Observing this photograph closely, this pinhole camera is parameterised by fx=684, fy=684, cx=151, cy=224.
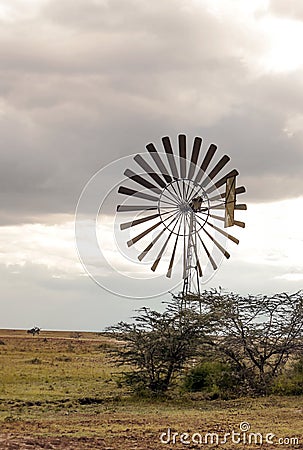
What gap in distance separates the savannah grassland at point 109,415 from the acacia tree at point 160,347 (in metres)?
0.76

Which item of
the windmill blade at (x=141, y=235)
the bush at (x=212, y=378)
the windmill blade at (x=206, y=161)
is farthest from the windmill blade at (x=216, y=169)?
the bush at (x=212, y=378)

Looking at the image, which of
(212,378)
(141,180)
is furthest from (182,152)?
(212,378)

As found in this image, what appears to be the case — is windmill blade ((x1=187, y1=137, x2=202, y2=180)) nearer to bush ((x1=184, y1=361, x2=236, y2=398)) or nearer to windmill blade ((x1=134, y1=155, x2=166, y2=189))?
windmill blade ((x1=134, y1=155, x2=166, y2=189))

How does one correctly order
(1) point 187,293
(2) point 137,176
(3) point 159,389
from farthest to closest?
(1) point 187,293 → (3) point 159,389 → (2) point 137,176

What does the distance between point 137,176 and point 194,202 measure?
2976 millimetres

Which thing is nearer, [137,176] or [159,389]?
[137,176]

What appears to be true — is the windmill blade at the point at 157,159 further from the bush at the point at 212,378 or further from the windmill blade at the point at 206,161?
the bush at the point at 212,378

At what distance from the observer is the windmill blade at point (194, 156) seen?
81.0 ft

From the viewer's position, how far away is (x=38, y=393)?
25953 mm

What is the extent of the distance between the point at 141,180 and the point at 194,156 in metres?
2.18

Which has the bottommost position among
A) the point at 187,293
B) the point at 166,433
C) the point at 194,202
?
the point at 166,433

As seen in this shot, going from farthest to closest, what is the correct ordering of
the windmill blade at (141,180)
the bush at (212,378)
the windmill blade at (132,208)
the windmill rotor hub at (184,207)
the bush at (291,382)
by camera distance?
the bush at (212,378)
the bush at (291,382)
the windmill rotor hub at (184,207)
the windmill blade at (132,208)
the windmill blade at (141,180)

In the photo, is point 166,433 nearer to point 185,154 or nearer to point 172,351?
point 172,351

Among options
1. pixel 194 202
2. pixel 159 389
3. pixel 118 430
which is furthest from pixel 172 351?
pixel 118 430
